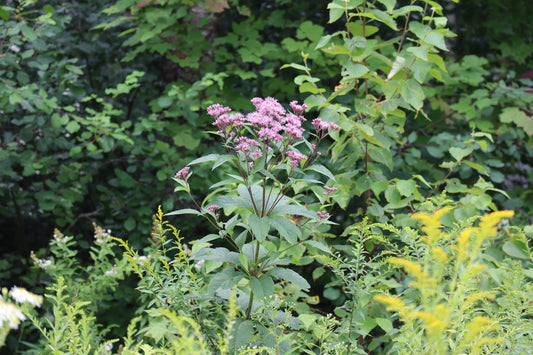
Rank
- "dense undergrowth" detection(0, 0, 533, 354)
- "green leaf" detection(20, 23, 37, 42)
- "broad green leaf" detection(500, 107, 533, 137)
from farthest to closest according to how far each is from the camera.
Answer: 1. "broad green leaf" detection(500, 107, 533, 137)
2. "green leaf" detection(20, 23, 37, 42)
3. "dense undergrowth" detection(0, 0, 533, 354)

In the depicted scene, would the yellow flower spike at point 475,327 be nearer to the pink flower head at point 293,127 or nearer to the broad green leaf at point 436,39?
the pink flower head at point 293,127

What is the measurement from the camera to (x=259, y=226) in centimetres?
132

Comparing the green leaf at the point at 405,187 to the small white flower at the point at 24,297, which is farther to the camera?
the green leaf at the point at 405,187

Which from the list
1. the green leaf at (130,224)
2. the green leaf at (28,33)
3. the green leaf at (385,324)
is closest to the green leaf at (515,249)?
the green leaf at (385,324)

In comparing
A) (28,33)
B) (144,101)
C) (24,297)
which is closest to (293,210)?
(24,297)

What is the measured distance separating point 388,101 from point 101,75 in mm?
2485

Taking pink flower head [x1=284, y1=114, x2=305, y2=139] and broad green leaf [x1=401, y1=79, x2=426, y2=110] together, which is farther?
broad green leaf [x1=401, y1=79, x2=426, y2=110]

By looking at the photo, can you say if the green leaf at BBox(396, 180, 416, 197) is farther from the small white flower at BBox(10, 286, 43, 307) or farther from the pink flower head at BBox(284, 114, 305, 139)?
the small white flower at BBox(10, 286, 43, 307)

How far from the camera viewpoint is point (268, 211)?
1416 mm

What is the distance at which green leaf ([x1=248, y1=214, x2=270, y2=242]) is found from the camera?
129 cm

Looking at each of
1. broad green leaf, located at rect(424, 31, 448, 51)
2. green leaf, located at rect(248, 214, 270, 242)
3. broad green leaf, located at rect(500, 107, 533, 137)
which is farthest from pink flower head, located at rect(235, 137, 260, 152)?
broad green leaf, located at rect(500, 107, 533, 137)

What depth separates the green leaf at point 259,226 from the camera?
1.29 m

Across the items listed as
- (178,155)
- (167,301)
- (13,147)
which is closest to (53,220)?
(13,147)

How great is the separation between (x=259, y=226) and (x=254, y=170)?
0.52ft
